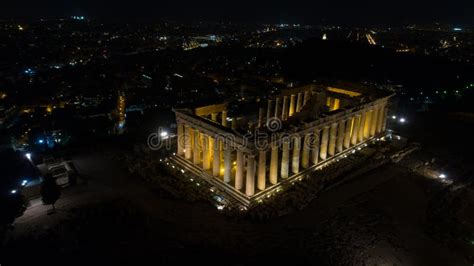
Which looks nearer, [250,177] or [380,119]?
[250,177]

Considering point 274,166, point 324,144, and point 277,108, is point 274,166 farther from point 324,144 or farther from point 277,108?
point 277,108

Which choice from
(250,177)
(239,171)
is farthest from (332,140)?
(239,171)

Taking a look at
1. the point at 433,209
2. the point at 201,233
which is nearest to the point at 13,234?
the point at 201,233

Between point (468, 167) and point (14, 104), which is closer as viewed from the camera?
point (468, 167)

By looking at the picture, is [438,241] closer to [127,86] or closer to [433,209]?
[433,209]

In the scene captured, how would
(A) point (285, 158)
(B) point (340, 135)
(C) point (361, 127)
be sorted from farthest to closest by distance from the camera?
(C) point (361, 127), (B) point (340, 135), (A) point (285, 158)

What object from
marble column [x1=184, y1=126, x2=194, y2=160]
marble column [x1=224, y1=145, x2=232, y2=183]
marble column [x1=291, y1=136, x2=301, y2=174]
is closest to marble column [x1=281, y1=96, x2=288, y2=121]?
marble column [x1=291, y1=136, x2=301, y2=174]
